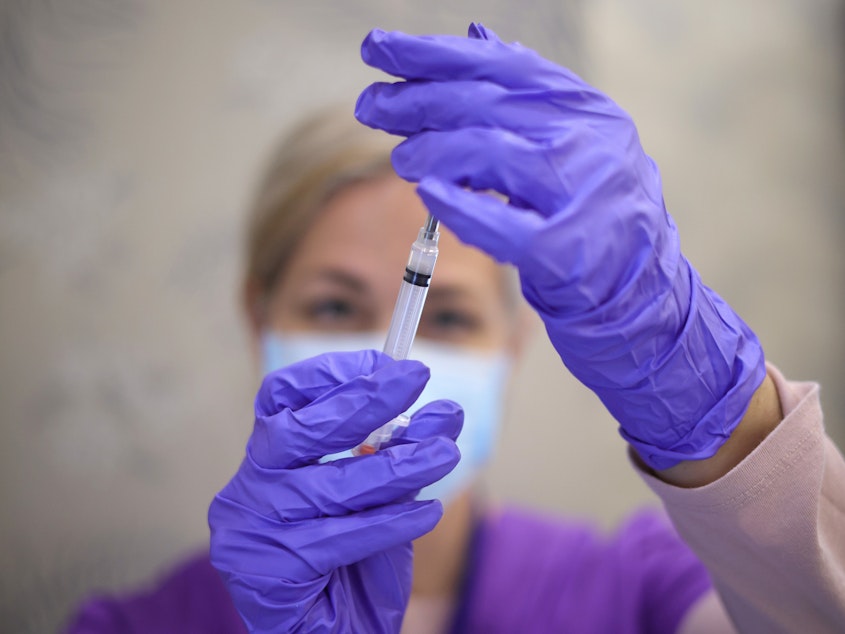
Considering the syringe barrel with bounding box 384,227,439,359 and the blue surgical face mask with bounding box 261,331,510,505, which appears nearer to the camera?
the syringe barrel with bounding box 384,227,439,359

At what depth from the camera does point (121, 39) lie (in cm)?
123

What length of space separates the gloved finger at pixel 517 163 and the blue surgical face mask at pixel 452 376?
43 centimetres

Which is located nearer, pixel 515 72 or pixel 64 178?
pixel 515 72

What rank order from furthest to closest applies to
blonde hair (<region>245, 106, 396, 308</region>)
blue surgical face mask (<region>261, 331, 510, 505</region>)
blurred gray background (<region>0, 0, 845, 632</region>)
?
blurred gray background (<region>0, 0, 845, 632</region>)
blonde hair (<region>245, 106, 396, 308</region>)
blue surgical face mask (<region>261, 331, 510, 505</region>)

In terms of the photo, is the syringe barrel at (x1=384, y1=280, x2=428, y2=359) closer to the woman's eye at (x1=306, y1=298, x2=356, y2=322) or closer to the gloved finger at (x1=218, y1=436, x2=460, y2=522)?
the gloved finger at (x1=218, y1=436, x2=460, y2=522)

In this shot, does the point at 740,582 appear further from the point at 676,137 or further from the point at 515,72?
the point at 676,137

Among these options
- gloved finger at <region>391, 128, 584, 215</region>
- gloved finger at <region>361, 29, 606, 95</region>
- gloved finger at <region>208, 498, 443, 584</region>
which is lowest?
gloved finger at <region>208, 498, 443, 584</region>

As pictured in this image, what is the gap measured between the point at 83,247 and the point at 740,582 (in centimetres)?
119

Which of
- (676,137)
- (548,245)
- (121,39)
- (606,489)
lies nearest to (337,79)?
(121,39)

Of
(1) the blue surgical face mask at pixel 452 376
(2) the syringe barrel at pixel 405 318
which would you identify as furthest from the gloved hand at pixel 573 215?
(1) the blue surgical face mask at pixel 452 376

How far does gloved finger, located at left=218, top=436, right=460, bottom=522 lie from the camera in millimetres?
614

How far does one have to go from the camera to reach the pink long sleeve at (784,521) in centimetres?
60

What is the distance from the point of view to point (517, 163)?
53 centimetres

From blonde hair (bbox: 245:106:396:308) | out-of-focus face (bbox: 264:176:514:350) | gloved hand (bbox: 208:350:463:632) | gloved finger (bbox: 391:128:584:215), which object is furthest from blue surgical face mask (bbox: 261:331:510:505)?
gloved finger (bbox: 391:128:584:215)
